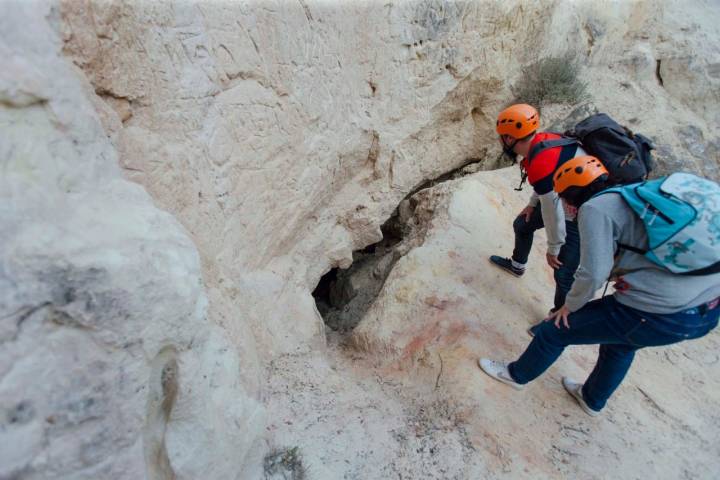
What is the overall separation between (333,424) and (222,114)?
5.44 feet

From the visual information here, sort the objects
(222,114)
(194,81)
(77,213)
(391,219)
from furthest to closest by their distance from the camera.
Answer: (391,219)
(222,114)
(194,81)
(77,213)

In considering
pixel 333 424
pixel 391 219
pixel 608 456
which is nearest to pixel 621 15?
pixel 391 219

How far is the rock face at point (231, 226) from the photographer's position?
1.24 metres

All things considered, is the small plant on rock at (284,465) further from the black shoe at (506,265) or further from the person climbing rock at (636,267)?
the black shoe at (506,265)

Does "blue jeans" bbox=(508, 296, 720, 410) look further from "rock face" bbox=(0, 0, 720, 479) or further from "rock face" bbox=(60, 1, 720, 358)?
"rock face" bbox=(60, 1, 720, 358)

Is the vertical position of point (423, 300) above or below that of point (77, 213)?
below

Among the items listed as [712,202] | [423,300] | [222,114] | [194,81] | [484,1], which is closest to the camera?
[712,202]

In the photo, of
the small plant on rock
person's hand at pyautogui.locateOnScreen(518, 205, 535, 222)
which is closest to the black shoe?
person's hand at pyautogui.locateOnScreen(518, 205, 535, 222)

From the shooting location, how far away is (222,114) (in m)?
2.20

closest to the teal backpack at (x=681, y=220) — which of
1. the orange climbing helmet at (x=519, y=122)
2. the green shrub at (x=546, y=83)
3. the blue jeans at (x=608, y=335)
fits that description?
the blue jeans at (x=608, y=335)

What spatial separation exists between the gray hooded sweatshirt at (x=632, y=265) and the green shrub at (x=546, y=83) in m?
3.37

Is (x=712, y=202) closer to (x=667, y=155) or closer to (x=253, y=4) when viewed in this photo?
(x=253, y=4)

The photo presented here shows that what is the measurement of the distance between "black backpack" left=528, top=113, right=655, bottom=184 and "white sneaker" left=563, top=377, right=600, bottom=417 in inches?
47.4

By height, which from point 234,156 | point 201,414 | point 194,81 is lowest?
point 201,414
